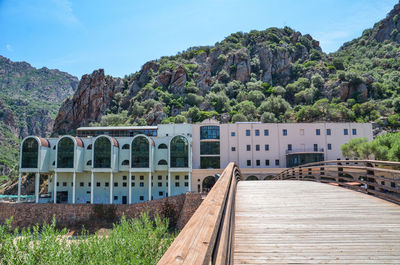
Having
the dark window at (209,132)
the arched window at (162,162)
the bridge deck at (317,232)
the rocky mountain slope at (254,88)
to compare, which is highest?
the rocky mountain slope at (254,88)

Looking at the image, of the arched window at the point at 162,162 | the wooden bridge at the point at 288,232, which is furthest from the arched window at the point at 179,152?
the wooden bridge at the point at 288,232

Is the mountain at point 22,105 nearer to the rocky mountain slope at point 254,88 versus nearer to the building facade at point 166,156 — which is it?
the rocky mountain slope at point 254,88

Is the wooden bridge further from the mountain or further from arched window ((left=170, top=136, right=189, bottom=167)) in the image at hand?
the mountain

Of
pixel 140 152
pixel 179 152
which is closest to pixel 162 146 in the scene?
pixel 179 152

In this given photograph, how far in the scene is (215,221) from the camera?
1.94 meters

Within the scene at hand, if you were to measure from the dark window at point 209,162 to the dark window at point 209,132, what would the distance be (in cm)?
301

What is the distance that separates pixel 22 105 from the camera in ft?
479

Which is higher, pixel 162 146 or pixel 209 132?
pixel 209 132

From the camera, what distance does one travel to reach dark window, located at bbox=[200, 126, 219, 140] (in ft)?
137

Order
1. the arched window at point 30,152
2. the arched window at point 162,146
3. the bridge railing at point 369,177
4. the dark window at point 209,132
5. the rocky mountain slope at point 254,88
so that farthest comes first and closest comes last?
the rocky mountain slope at point 254,88, the dark window at point 209,132, the arched window at point 162,146, the arched window at point 30,152, the bridge railing at point 369,177

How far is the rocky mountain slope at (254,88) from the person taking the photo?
68.6 metres

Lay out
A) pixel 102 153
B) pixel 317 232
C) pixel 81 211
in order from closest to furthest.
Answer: pixel 317 232, pixel 81 211, pixel 102 153

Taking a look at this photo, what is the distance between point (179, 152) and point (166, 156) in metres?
2.37

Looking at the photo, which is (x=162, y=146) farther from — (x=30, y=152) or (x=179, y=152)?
(x=30, y=152)
